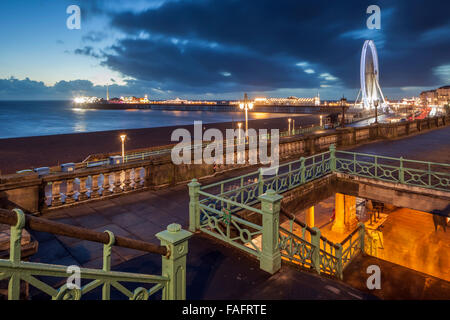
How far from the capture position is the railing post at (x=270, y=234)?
16.9ft

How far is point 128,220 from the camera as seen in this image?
7.47 meters

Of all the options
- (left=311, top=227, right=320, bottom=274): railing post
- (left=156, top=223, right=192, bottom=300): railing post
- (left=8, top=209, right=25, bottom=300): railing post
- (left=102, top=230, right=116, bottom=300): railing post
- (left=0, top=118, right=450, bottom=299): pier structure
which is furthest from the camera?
(left=311, top=227, right=320, bottom=274): railing post

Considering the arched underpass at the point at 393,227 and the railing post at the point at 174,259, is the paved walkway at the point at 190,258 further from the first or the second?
the arched underpass at the point at 393,227

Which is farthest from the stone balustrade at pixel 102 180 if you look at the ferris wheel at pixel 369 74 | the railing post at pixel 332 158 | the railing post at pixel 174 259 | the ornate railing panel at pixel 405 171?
the ferris wheel at pixel 369 74

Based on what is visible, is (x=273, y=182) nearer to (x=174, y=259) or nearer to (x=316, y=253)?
(x=316, y=253)

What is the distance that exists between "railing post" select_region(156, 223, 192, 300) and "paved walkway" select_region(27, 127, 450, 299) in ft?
3.85

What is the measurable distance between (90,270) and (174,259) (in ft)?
3.38

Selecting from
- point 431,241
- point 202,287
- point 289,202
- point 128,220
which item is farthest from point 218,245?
point 431,241

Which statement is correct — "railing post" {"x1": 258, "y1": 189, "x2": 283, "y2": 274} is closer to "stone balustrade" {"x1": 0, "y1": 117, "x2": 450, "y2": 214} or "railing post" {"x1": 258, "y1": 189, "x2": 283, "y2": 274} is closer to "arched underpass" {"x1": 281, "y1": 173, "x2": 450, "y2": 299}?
"arched underpass" {"x1": 281, "y1": 173, "x2": 450, "y2": 299}

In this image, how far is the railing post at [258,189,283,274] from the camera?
5.16 m

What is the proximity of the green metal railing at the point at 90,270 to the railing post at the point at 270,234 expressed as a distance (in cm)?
215

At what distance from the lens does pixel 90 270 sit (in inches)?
97.0

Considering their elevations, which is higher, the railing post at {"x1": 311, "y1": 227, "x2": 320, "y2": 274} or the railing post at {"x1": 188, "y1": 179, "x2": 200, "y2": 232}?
the railing post at {"x1": 188, "y1": 179, "x2": 200, "y2": 232}

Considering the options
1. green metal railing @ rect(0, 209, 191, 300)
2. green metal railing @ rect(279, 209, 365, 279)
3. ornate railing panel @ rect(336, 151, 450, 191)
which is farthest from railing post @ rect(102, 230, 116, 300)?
ornate railing panel @ rect(336, 151, 450, 191)
